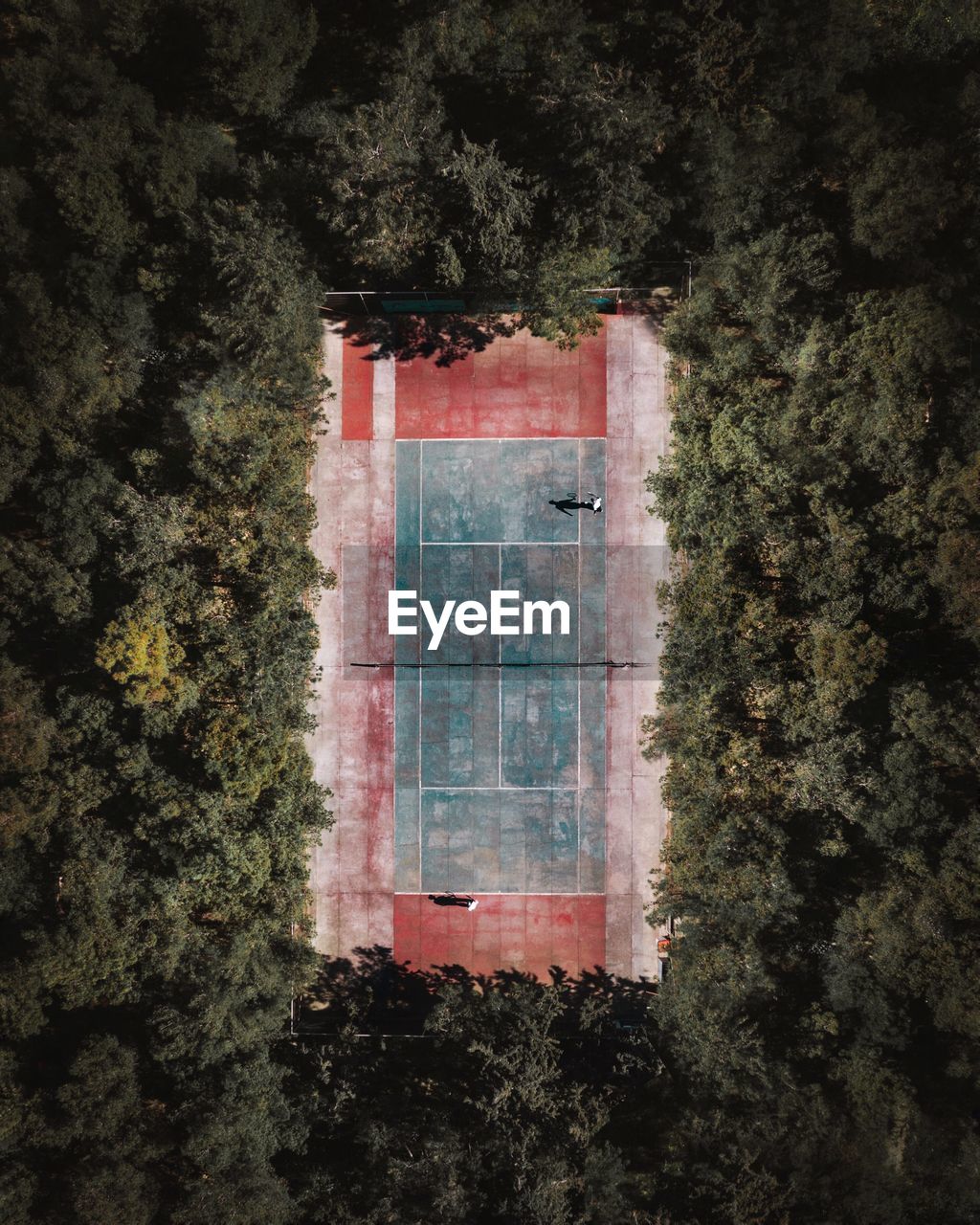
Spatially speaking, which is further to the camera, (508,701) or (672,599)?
(508,701)

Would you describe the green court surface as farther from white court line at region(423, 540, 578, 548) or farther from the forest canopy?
the forest canopy

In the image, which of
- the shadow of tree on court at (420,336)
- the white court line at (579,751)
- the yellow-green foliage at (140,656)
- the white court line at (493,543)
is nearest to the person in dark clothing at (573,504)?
the white court line at (579,751)

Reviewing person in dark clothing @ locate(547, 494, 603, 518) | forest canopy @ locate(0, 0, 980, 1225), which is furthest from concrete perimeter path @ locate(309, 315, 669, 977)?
forest canopy @ locate(0, 0, 980, 1225)

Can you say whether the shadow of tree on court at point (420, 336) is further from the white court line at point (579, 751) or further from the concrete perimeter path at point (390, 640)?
the white court line at point (579, 751)

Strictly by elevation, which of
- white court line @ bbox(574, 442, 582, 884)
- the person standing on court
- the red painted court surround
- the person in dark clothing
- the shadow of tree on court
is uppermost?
the shadow of tree on court

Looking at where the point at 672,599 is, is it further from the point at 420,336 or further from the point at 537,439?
the point at 420,336

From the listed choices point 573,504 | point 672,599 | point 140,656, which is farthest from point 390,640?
point 672,599
